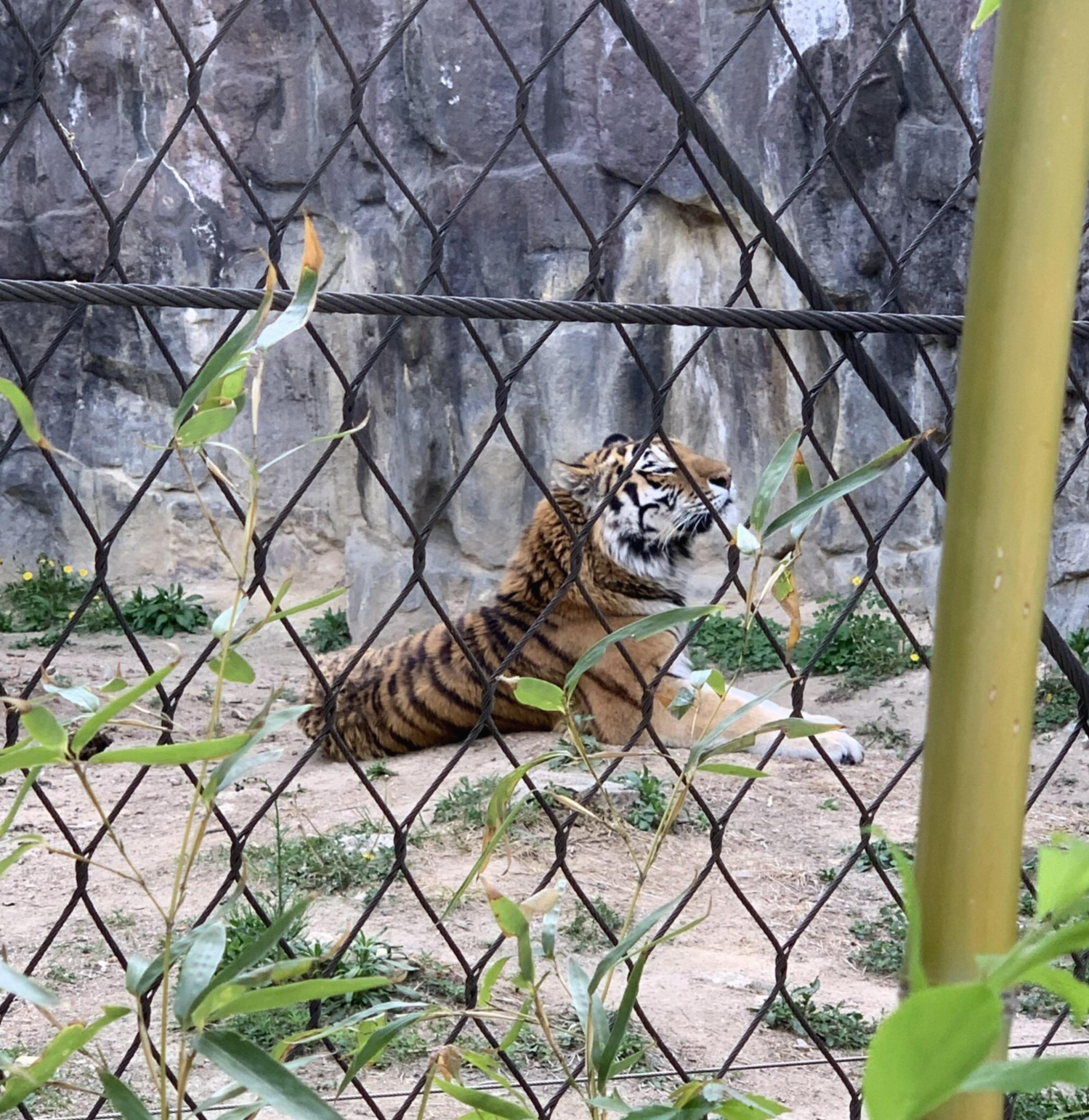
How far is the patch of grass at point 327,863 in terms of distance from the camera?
9.87ft

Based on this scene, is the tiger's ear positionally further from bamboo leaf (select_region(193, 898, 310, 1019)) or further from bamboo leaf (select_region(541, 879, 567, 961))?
bamboo leaf (select_region(193, 898, 310, 1019))

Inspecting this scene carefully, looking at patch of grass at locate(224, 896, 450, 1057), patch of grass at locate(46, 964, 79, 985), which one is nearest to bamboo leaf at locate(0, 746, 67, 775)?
patch of grass at locate(224, 896, 450, 1057)

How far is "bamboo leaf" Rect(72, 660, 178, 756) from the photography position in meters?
0.60

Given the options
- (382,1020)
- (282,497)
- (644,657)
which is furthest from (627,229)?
(382,1020)

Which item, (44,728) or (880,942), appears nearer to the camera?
(44,728)

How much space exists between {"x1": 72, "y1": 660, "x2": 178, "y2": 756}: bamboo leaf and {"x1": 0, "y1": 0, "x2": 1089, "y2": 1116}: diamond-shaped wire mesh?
0.88 metres

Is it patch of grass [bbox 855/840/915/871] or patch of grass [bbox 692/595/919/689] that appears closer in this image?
patch of grass [bbox 855/840/915/871]

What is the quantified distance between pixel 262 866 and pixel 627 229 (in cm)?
537

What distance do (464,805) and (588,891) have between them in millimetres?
506

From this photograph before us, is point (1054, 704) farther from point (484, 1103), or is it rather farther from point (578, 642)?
point (484, 1103)

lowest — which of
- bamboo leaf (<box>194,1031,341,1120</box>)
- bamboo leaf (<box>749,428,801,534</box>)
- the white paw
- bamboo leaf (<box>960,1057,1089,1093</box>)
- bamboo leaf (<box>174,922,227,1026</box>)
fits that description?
the white paw

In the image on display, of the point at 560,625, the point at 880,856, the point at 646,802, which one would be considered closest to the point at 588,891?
the point at 646,802

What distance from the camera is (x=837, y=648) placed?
6.02 metres

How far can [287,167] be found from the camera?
8.42 m
